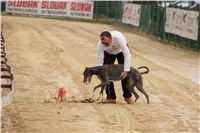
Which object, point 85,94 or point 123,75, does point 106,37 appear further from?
point 85,94

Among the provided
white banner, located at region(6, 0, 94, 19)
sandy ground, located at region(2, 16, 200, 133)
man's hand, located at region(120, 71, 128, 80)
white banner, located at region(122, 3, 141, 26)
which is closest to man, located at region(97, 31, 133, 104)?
man's hand, located at region(120, 71, 128, 80)

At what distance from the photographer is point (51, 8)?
4528 centimetres

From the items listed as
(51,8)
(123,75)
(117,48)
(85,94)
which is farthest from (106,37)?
(51,8)

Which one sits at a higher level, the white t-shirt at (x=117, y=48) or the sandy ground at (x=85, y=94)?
the white t-shirt at (x=117, y=48)

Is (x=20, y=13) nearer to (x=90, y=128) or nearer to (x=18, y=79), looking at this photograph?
(x=18, y=79)

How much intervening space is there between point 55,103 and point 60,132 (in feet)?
8.06

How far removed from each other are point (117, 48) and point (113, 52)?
0.55 ft

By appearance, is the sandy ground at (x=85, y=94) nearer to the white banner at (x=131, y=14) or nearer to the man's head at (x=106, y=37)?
the man's head at (x=106, y=37)

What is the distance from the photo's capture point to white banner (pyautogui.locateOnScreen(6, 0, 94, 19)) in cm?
4481

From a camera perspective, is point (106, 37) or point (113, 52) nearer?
point (106, 37)

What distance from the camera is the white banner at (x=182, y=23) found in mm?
24769

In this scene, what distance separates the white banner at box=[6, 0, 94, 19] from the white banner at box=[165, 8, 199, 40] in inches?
676

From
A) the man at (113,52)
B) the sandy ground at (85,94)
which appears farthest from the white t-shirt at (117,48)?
the sandy ground at (85,94)

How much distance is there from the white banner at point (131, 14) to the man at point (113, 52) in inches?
1001
